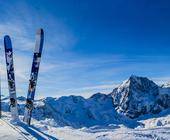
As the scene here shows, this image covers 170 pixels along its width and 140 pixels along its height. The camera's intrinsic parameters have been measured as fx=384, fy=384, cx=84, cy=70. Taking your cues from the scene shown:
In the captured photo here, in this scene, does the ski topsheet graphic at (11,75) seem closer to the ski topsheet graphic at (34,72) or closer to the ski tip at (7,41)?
the ski tip at (7,41)

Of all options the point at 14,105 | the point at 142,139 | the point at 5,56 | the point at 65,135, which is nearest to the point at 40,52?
the point at 5,56

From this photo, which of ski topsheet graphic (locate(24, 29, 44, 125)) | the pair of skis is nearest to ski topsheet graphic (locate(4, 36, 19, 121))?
the pair of skis

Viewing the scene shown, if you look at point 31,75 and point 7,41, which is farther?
point 31,75

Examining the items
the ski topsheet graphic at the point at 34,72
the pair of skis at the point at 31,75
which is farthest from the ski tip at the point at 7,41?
the ski topsheet graphic at the point at 34,72

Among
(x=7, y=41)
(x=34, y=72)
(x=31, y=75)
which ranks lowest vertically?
(x=31, y=75)

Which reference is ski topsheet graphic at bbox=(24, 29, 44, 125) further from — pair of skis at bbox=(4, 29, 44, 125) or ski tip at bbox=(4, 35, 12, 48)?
ski tip at bbox=(4, 35, 12, 48)

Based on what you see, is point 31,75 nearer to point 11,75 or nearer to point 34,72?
point 34,72

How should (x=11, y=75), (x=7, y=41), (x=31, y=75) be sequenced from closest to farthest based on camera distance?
(x=7, y=41)
(x=11, y=75)
(x=31, y=75)

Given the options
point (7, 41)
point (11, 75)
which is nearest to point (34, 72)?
point (11, 75)

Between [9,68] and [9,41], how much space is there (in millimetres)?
3539

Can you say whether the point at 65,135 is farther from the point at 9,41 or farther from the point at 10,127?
the point at 9,41

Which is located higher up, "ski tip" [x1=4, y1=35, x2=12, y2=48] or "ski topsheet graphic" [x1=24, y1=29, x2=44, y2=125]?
"ski tip" [x1=4, y1=35, x2=12, y2=48]

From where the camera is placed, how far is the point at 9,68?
50.4 m

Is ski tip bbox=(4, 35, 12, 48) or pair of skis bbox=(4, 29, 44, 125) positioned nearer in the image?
pair of skis bbox=(4, 29, 44, 125)
